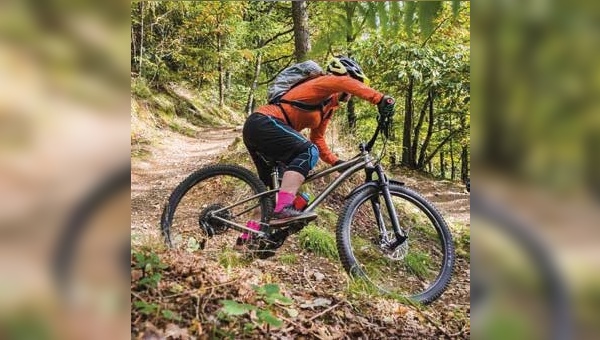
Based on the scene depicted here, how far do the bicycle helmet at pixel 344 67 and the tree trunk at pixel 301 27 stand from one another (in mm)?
188

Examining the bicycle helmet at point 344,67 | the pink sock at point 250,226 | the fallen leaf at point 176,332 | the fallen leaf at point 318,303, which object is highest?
the bicycle helmet at point 344,67

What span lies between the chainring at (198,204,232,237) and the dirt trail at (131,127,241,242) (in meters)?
0.19

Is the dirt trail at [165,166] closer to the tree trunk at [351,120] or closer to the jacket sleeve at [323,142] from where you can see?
the jacket sleeve at [323,142]

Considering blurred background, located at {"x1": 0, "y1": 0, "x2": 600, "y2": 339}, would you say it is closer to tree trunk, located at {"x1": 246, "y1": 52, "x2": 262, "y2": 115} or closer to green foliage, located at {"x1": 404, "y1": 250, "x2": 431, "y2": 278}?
green foliage, located at {"x1": 404, "y1": 250, "x2": 431, "y2": 278}

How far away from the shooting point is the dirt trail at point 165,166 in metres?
2.22

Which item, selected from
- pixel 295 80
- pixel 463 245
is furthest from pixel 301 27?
pixel 463 245

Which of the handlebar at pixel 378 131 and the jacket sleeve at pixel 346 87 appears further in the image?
the handlebar at pixel 378 131

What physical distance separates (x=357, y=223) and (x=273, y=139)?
54 centimetres

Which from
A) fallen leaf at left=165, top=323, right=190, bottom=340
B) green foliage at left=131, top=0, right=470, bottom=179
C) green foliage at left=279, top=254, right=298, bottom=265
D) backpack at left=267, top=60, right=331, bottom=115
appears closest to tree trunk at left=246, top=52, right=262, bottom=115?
green foliage at left=131, top=0, right=470, bottom=179

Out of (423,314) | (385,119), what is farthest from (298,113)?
(423,314)

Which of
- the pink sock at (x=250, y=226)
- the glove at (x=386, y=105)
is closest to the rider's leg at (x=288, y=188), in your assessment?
the pink sock at (x=250, y=226)
